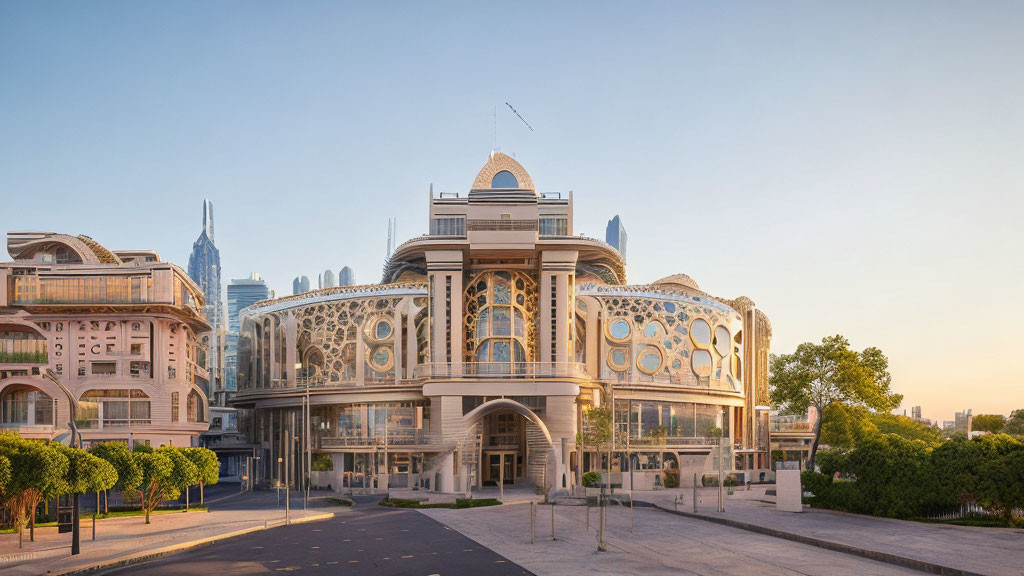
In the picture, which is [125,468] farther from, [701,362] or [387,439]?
[701,362]

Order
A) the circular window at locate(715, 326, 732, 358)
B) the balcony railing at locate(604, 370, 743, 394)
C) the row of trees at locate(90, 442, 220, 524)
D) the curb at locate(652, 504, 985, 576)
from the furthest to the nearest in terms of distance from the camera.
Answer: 1. the circular window at locate(715, 326, 732, 358)
2. the balcony railing at locate(604, 370, 743, 394)
3. the row of trees at locate(90, 442, 220, 524)
4. the curb at locate(652, 504, 985, 576)

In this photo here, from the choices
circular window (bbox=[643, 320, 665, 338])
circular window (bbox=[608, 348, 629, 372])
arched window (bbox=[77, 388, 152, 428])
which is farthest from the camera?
circular window (bbox=[643, 320, 665, 338])

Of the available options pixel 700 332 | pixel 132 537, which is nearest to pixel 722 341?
pixel 700 332

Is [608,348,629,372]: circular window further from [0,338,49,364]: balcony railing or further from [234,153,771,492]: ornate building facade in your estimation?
[0,338,49,364]: balcony railing

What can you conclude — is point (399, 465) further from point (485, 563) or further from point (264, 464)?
point (485, 563)

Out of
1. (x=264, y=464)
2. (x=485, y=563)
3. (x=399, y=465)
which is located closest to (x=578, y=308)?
(x=399, y=465)

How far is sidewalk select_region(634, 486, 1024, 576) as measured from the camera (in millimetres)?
29250

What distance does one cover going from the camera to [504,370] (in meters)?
70.8

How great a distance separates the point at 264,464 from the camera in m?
86.1

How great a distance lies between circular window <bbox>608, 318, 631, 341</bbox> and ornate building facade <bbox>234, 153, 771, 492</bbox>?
0.74ft

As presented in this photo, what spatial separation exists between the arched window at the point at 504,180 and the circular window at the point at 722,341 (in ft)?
88.7

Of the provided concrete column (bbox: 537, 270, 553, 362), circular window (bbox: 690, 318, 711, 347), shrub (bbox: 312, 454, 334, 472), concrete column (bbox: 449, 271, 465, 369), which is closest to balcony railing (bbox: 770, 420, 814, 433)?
circular window (bbox: 690, 318, 711, 347)

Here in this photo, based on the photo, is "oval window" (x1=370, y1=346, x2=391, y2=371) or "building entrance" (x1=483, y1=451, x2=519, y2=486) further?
"oval window" (x1=370, y1=346, x2=391, y2=371)

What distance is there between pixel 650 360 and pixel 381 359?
88.7 ft
